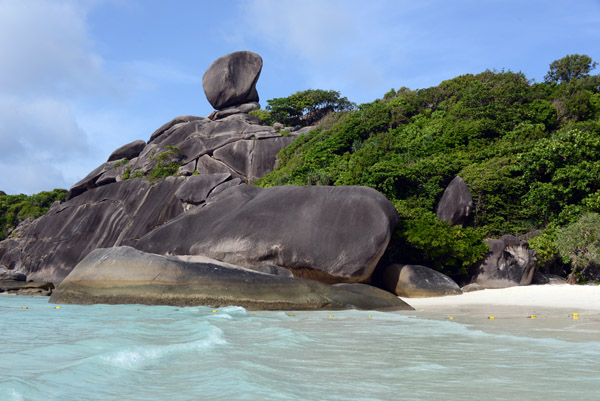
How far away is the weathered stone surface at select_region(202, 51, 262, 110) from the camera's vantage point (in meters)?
44.7

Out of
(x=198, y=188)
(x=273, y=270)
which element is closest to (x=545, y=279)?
(x=273, y=270)

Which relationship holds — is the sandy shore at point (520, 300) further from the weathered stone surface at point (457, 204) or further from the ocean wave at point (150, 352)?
the ocean wave at point (150, 352)

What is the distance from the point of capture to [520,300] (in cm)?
1194

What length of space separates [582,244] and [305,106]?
3098 cm

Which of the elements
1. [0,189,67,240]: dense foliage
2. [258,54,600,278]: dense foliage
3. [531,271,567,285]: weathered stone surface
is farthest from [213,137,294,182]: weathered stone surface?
[531,271,567,285]: weathered stone surface

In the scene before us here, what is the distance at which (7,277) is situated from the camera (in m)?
25.4

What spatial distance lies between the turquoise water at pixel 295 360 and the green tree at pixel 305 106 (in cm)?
3575

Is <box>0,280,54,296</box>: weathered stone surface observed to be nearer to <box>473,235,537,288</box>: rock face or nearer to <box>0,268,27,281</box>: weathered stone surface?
<box>0,268,27,281</box>: weathered stone surface

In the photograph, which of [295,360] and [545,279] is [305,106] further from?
[295,360]

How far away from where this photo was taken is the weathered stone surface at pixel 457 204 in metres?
19.8

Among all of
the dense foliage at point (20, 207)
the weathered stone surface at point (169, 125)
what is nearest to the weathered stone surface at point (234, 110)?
the weathered stone surface at point (169, 125)

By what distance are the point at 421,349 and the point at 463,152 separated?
20.7m

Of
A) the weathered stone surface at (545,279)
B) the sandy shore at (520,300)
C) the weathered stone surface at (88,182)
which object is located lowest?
the sandy shore at (520,300)

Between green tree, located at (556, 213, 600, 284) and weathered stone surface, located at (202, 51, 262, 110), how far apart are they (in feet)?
115
